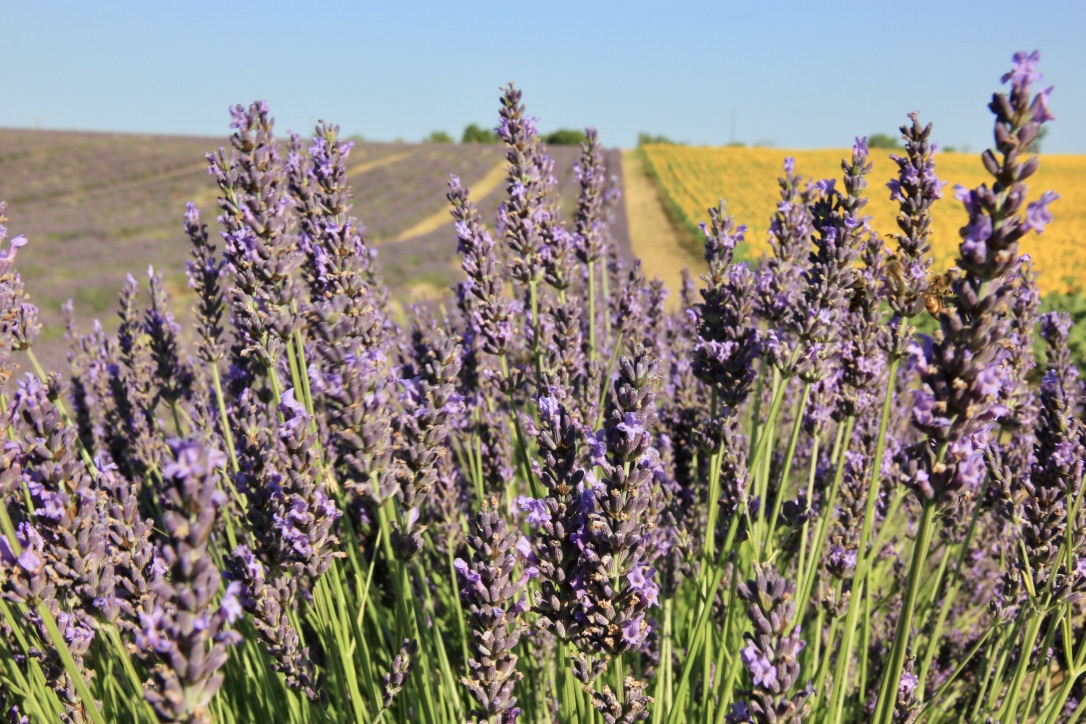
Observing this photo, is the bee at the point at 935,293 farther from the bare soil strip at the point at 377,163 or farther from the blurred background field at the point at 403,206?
the bare soil strip at the point at 377,163

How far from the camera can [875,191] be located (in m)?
26.9

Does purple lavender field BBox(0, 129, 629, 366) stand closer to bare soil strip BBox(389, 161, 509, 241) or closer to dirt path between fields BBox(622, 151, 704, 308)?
bare soil strip BBox(389, 161, 509, 241)

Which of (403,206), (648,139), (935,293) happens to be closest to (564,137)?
(648,139)

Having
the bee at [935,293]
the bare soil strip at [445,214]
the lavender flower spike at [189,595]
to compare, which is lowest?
the lavender flower spike at [189,595]

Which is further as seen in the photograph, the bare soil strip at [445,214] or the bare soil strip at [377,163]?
the bare soil strip at [377,163]

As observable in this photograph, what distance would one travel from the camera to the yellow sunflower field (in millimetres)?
17203

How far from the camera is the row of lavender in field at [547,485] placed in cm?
127

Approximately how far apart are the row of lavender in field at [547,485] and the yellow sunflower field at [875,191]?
26.0 feet

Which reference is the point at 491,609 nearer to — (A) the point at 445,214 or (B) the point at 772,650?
(B) the point at 772,650

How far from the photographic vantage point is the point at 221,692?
2.20 meters

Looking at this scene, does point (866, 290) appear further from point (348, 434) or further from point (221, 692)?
point (221, 692)

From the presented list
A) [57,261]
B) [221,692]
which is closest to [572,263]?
[221,692]

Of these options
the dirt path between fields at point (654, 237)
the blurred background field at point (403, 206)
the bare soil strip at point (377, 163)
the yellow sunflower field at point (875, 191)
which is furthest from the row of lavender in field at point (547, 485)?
the bare soil strip at point (377, 163)

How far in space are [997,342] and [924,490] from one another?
0.93 feet
